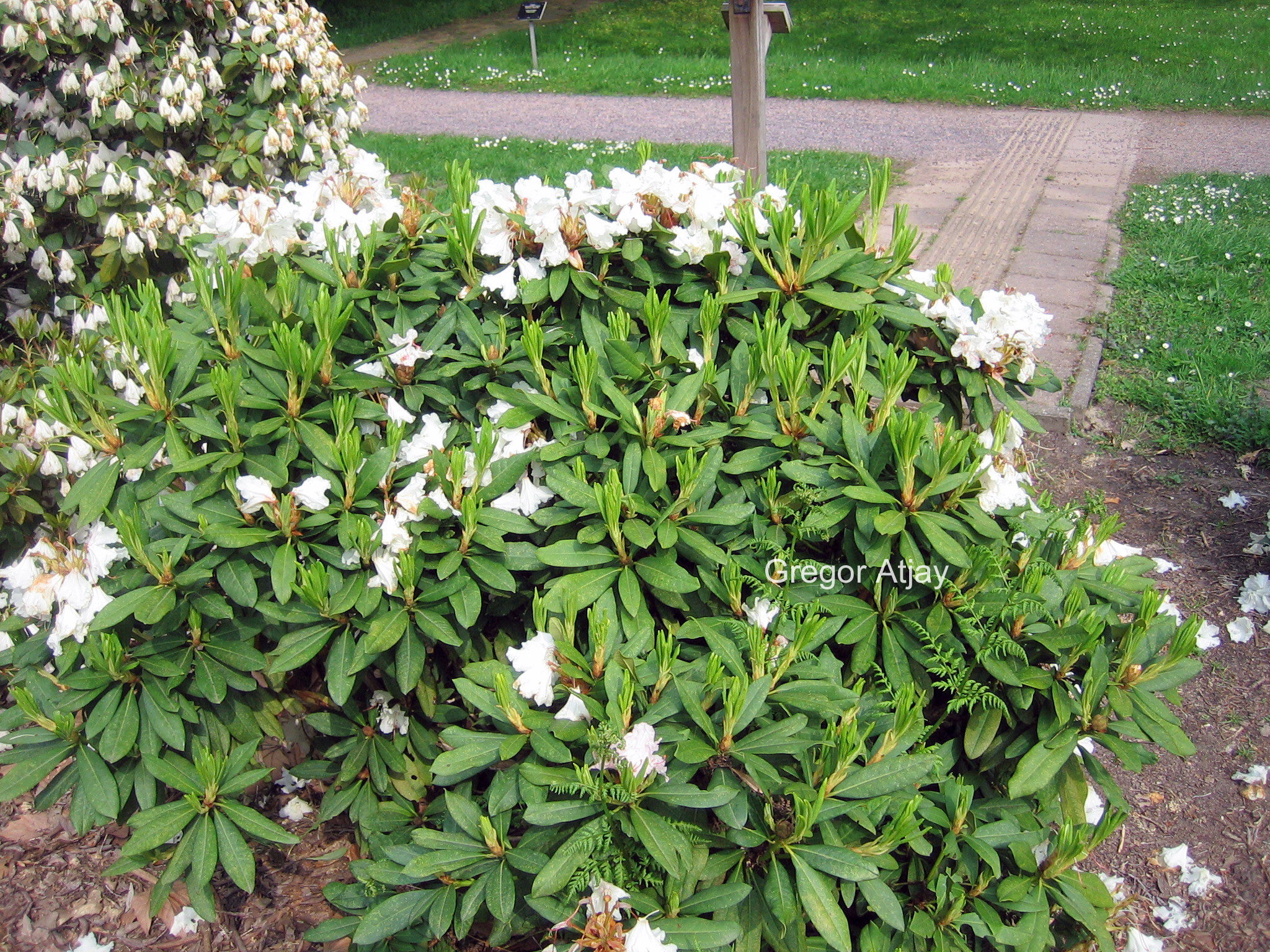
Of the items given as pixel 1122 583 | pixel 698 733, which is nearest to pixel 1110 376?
pixel 1122 583

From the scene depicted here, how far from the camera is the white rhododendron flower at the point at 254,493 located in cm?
172

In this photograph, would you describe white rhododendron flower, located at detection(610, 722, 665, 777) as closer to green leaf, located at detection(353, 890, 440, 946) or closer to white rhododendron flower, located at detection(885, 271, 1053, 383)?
green leaf, located at detection(353, 890, 440, 946)

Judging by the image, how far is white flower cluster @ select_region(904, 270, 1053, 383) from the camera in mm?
1981

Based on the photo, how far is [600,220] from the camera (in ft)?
6.38

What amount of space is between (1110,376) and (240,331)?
13.8 ft

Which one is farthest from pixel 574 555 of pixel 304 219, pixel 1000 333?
pixel 304 219

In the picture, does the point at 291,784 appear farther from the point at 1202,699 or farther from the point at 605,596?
the point at 1202,699

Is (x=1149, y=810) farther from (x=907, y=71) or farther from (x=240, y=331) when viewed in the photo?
(x=907, y=71)

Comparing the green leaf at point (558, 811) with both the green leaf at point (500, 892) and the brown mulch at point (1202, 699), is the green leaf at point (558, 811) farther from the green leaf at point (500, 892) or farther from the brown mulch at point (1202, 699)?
the brown mulch at point (1202, 699)

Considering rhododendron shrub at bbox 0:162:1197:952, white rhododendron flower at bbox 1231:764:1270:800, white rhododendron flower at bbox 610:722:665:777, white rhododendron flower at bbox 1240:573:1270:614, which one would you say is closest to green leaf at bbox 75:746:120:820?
rhododendron shrub at bbox 0:162:1197:952

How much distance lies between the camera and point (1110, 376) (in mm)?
4840

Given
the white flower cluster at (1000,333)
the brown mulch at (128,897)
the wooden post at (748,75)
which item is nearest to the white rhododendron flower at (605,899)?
the brown mulch at (128,897)

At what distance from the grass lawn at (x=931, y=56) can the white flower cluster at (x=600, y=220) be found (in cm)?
994

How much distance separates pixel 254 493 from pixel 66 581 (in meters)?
0.37
